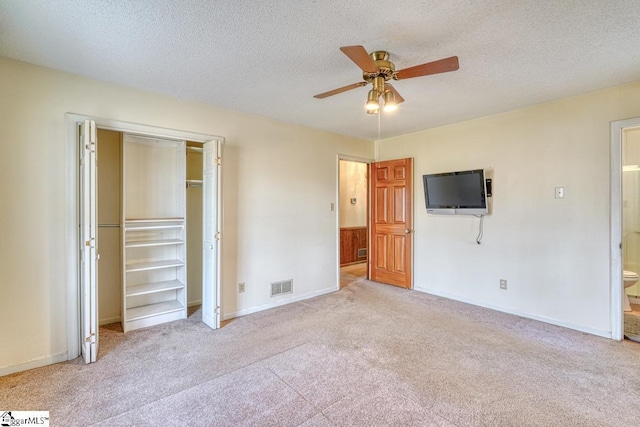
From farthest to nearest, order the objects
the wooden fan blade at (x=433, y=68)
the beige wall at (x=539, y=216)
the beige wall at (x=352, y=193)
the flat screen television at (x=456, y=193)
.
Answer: the beige wall at (x=352, y=193) → the flat screen television at (x=456, y=193) → the beige wall at (x=539, y=216) → the wooden fan blade at (x=433, y=68)

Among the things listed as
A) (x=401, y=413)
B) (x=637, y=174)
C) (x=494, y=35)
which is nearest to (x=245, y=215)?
(x=401, y=413)

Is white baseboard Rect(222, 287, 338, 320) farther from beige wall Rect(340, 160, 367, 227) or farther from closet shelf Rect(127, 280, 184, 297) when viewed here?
beige wall Rect(340, 160, 367, 227)

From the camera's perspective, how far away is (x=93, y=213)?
242 centimetres

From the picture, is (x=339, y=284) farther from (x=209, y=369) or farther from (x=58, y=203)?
(x=58, y=203)

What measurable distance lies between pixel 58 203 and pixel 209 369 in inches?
Result: 73.4

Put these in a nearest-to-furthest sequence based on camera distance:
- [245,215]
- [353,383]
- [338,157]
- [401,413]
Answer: [401,413]
[353,383]
[245,215]
[338,157]

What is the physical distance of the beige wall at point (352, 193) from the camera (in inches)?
265

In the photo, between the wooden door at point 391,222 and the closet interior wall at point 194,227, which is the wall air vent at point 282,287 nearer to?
the closet interior wall at point 194,227

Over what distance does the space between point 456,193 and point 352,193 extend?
320cm

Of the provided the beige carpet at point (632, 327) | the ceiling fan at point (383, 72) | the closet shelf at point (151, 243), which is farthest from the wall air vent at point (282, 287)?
the beige carpet at point (632, 327)

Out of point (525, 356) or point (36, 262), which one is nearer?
point (36, 262)

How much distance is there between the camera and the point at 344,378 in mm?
2217

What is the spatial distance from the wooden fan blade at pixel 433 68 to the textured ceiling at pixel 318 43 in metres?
0.24

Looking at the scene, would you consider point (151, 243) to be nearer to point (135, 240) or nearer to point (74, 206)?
point (135, 240)
